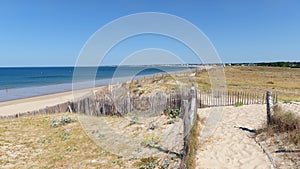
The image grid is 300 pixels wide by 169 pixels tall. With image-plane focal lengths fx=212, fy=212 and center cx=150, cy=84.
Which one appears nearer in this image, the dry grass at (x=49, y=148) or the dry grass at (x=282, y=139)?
the dry grass at (x=282, y=139)

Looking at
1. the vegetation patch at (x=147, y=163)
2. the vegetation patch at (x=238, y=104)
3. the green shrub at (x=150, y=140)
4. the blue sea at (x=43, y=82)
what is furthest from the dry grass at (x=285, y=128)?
the blue sea at (x=43, y=82)

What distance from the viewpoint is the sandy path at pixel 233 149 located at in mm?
4613

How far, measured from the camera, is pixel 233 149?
17.8ft

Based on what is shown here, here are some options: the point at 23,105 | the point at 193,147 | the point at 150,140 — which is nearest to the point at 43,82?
the point at 23,105

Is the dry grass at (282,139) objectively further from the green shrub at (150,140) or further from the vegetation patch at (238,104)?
the vegetation patch at (238,104)

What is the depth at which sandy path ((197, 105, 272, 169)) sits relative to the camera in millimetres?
4613

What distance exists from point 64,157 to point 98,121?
12.1ft

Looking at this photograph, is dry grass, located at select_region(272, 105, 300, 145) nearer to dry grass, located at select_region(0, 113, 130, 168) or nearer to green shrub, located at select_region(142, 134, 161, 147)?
green shrub, located at select_region(142, 134, 161, 147)

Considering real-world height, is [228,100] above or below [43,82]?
above

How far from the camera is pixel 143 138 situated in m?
6.77

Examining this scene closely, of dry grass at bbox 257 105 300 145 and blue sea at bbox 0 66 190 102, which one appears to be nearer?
dry grass at bbox 257 105 300 145

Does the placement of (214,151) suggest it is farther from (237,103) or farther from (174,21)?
(237,103)

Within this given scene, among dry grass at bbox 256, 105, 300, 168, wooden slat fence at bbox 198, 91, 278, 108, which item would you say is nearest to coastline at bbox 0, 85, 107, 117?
wooden slat fence at bbox 198, 91, 278, 108

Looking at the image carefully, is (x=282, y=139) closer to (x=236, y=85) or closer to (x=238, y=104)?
(x=238, y=104)
